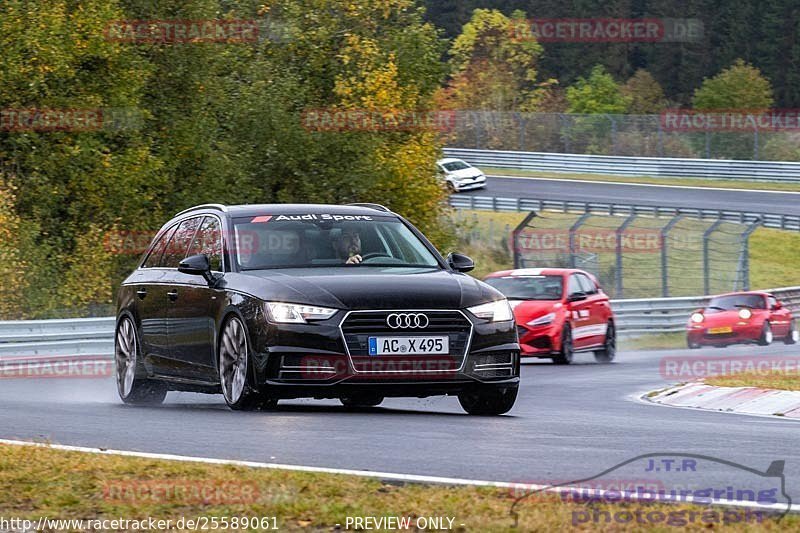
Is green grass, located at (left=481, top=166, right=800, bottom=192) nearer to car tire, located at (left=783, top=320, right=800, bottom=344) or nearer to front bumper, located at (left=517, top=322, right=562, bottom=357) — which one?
car tire, located at (left=783, top=320, right=800, bottom=344)

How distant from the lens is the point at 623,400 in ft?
49.3

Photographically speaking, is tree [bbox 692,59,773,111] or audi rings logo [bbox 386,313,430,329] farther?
tree [bbox 692,59,773,111]

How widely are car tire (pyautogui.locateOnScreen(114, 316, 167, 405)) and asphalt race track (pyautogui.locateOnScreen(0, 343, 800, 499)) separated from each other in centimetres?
25

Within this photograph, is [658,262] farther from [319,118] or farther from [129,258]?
[129,258]

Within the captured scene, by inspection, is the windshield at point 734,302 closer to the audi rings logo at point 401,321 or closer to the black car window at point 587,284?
the black car window at point 587,284

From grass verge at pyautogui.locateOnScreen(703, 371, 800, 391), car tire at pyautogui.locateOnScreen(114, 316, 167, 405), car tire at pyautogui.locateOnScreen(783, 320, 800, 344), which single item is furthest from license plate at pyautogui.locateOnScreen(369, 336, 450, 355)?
car tire at pyautogui.locateOnScreen(783, 320, 800, 344)

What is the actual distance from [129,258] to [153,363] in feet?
89.4

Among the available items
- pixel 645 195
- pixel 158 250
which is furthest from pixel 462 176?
pixel 158 250

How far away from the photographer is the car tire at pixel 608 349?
2452cm

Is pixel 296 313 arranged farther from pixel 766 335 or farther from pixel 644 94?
pixel 644 94

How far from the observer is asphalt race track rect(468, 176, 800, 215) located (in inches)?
2157

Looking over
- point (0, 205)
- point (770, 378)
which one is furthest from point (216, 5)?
point (770, 378)

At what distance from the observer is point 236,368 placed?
443 inches

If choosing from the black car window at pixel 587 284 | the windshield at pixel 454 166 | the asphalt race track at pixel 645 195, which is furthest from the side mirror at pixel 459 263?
the windshield at pixel 454 166
